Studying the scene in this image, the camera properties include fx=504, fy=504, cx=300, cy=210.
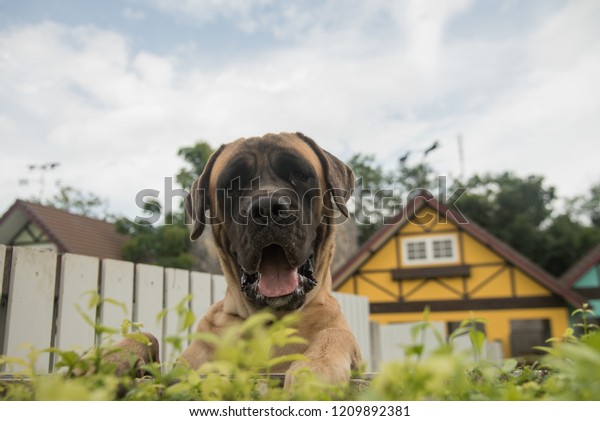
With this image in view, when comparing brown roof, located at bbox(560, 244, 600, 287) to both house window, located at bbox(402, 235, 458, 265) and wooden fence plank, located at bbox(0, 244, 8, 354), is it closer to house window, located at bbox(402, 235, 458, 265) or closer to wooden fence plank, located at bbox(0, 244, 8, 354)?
house window, located at bbox(402, 235, 458, 265)

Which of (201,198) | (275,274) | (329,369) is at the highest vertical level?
(201,198)

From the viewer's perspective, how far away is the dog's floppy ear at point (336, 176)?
2.73 metres

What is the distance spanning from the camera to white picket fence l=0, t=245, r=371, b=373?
2545 mm

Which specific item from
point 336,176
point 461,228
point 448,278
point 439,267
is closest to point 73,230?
point 439,267

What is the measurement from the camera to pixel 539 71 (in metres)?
3.12

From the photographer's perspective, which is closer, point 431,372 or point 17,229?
point 431,372

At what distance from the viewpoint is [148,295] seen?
11.2 feet

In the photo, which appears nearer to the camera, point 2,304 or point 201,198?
point 2,304

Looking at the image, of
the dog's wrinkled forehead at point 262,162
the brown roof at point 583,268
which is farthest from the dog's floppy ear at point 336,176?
the brown roof at point 583,268

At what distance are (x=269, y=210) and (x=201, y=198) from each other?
69cm

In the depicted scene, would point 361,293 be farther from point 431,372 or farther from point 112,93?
point 431,372

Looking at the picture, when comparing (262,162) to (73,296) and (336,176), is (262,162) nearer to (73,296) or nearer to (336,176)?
(336,176)
